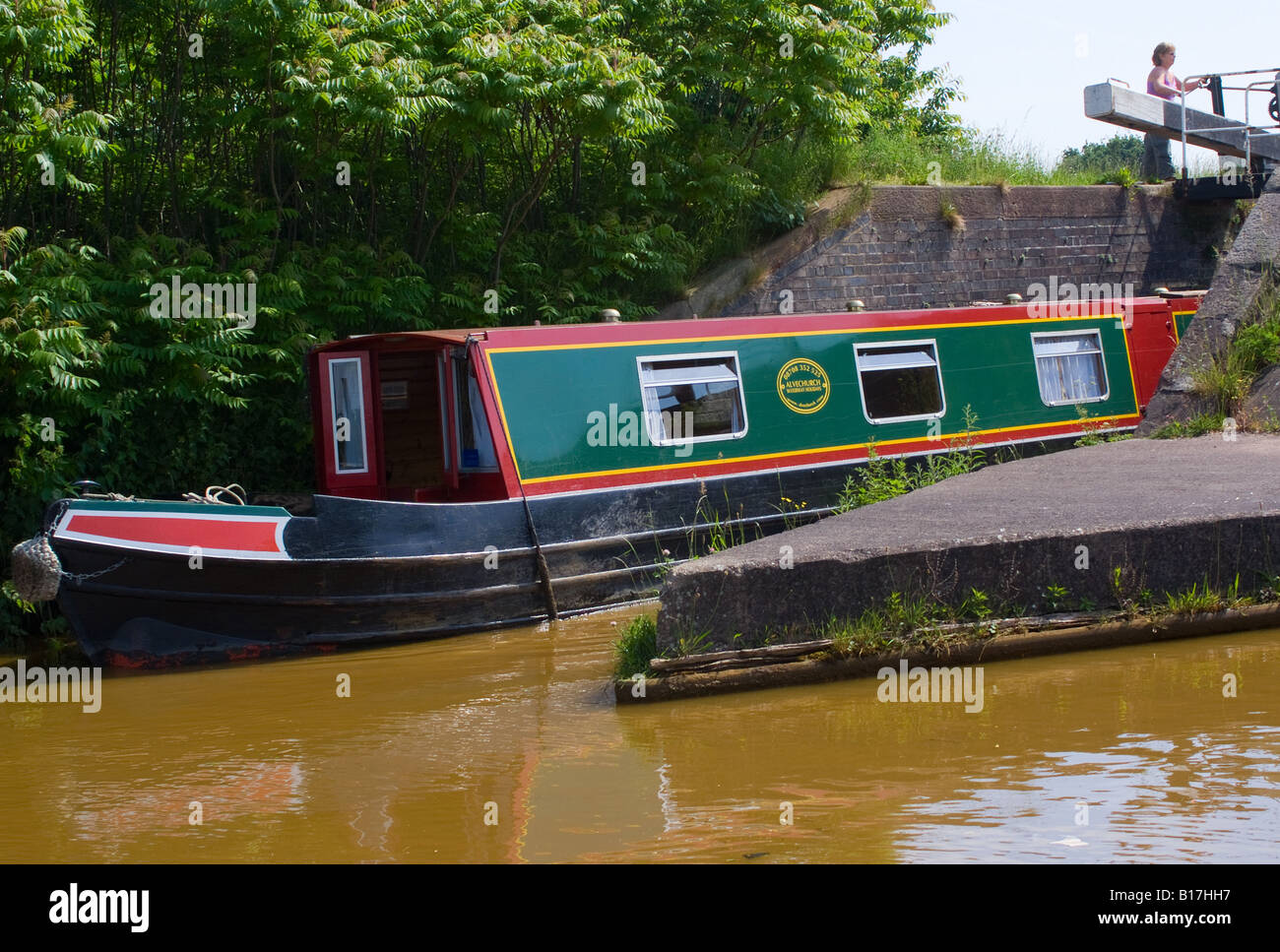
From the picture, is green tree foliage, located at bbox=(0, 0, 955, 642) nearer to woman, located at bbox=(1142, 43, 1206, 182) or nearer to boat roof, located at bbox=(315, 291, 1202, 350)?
boat roof, located at bbox=(315, 291, 1202, 350)

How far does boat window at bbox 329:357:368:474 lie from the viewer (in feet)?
29.5

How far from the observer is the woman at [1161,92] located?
16078 mm

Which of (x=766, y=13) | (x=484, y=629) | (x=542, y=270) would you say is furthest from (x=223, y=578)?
(x=766, y=13)

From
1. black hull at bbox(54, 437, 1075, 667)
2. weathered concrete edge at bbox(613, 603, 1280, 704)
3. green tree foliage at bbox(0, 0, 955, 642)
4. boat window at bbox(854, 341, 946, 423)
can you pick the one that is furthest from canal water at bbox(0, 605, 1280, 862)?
boat window at bbox(854, 341, 946, 423)

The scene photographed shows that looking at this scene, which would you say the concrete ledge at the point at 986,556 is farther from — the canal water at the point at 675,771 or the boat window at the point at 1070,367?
the boat window at the point at 1070,367

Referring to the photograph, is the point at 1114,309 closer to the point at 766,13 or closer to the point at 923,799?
the point at 766,13

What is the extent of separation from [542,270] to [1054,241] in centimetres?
667

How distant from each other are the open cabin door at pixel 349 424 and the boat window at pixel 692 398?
1.94 meters

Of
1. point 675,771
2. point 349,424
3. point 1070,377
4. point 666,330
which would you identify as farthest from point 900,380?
point 675,771

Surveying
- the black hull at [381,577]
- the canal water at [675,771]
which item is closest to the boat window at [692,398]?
the black hull at [381,577]

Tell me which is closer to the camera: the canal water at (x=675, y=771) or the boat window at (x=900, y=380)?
the canal water at (x=675, y=771)

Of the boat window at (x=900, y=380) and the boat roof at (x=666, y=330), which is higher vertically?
the boat roof at (x=666, y=330)

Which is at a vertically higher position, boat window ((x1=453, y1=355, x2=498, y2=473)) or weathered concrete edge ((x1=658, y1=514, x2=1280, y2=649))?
boat window ((x1=453, y1=355, x2=498, y2=473))

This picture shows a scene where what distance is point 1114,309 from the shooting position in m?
11.3
